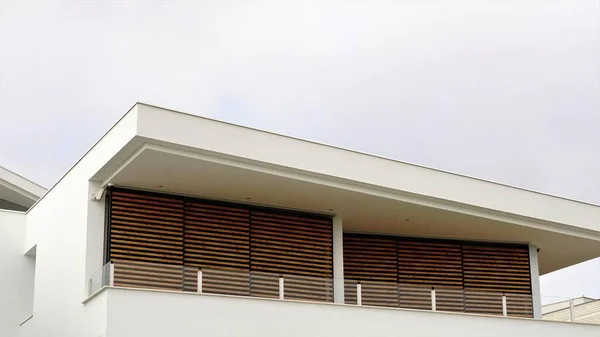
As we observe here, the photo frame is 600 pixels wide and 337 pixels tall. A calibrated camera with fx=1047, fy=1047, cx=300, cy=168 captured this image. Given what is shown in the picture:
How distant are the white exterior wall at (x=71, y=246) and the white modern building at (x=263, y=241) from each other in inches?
1.7

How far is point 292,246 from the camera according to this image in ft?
68.1

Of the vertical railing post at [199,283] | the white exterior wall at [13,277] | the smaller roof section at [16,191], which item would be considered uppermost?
the smaller roof section at [16,191]

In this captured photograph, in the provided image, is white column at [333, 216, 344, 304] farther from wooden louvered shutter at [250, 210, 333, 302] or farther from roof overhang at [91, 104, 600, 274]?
roof overhang at [91, 104, 600, 274]

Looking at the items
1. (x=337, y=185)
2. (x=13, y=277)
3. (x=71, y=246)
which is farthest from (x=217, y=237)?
(x=13, y=277)

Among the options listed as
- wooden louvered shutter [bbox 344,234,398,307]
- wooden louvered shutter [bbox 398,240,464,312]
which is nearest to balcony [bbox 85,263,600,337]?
wooden louvered shutter [bbox 398,240,464,312]

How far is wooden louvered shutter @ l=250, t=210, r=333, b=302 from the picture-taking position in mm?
20266

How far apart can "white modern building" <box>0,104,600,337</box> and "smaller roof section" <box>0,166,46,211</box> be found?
4.10 meters

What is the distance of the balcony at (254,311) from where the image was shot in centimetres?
1705

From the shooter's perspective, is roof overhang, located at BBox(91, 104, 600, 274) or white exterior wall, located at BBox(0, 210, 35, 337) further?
white exterior wall, located at BBox(0, 210, 35, 337)

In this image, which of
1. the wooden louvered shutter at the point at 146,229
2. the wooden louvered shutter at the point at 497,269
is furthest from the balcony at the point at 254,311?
the wooden louvered shutter at the point at 497,269

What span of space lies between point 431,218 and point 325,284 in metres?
3.34

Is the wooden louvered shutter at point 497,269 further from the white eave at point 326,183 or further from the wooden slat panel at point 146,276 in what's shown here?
the wooden slat panel at point 146,276

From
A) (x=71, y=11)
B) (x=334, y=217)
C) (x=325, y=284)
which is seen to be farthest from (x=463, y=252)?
(x=71, y=11)

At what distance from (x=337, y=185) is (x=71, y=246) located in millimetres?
5077
